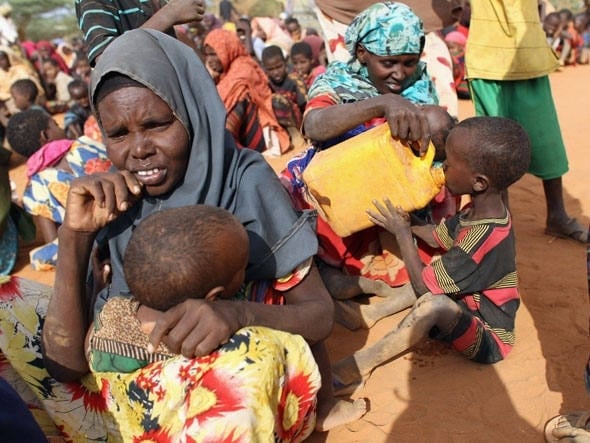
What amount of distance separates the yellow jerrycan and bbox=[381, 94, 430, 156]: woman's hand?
0.07 metres

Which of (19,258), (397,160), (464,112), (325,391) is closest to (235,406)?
(325,391)

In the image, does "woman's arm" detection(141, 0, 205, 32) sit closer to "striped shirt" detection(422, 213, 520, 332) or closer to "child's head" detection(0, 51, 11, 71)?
"striped shirt" detection(422, 213, 520, 332)

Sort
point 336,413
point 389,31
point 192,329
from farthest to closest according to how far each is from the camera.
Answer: point 389,31, point 336,413, point 192,329

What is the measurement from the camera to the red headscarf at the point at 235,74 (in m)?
6.02

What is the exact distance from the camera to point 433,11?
4.48 m

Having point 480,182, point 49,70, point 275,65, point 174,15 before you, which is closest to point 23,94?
point 49,70

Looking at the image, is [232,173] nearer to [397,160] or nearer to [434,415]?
[397,160]

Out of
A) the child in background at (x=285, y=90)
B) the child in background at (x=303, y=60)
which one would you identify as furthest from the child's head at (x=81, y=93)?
the child in background at (x=303, y=60)

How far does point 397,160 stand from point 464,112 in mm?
6490

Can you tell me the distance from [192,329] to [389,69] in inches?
78.9

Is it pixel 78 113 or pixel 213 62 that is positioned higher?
pixel 213 62

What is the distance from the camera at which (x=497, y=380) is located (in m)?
2.46

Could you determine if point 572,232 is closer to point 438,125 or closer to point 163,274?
point 438,125

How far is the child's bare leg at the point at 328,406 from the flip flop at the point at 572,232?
2253 mm
